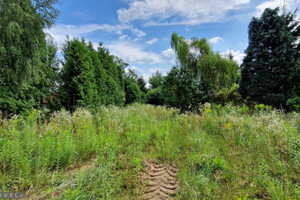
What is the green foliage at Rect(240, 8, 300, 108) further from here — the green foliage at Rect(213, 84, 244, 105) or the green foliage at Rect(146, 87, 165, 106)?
the green foliage at Rect(146, 87, 165, 106)

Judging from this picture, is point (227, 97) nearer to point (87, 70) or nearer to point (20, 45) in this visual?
point (87, 70)

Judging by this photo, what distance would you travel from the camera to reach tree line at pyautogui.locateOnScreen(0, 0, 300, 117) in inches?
142

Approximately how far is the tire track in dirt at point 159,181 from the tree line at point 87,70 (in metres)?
4.24

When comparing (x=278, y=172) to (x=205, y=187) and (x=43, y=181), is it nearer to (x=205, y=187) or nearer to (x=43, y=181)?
(x=205, y=187)

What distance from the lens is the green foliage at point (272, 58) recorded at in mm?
6438

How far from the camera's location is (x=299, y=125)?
3.35 m

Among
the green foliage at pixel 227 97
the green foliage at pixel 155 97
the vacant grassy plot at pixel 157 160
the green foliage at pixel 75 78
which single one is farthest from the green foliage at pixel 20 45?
the green foliage at pixel 155 97

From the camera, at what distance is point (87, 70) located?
19.3 feet

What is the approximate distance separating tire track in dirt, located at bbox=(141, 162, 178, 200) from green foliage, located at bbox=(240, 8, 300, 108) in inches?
285

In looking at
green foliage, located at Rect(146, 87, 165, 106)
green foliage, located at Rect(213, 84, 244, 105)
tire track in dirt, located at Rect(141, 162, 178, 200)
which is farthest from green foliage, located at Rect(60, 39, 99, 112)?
green foliage, located at Rect(146, 87, 165, 106)

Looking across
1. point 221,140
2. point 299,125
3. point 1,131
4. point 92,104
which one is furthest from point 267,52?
point 1,131

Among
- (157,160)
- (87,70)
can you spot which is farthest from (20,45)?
(157,160)

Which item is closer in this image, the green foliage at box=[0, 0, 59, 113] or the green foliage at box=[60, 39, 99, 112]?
the green foliage at box=[0, 0, 59, 113]

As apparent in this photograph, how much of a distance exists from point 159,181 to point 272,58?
831 cm
